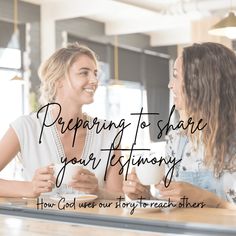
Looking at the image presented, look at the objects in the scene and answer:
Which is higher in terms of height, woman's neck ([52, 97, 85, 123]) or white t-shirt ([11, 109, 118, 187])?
woman's neck ([52, 97, 85, 123])

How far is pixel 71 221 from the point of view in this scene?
1001 millimetres

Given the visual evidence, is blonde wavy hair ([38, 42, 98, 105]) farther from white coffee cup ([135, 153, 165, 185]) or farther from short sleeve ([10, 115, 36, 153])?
white coffee cup ([135, 153, 165, 185])

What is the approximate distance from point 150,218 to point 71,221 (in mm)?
165

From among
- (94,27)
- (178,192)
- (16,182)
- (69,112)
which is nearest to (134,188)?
(178,192)

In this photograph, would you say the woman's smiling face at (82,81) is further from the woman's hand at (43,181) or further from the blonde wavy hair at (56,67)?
the woman's hand at (43,181)

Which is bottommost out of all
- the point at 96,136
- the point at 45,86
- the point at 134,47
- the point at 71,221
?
the point at 71,221

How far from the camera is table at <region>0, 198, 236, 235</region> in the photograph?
2.81 feet

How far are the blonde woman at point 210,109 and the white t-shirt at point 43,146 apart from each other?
25cm

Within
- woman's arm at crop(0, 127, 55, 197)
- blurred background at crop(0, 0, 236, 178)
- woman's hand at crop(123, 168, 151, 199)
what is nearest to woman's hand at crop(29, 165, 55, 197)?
woman's arm at crop(0, 127, 55, 197)

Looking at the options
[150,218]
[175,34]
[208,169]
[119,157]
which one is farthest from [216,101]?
[175,34]

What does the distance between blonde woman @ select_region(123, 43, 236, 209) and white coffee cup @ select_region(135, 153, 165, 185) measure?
31 cm

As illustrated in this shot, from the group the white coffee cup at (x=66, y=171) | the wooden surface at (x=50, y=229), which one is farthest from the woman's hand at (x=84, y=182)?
the wooden surface at (x=50, y=229)

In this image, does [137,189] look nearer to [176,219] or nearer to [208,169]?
[176,219]

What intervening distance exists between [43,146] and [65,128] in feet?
0.26
